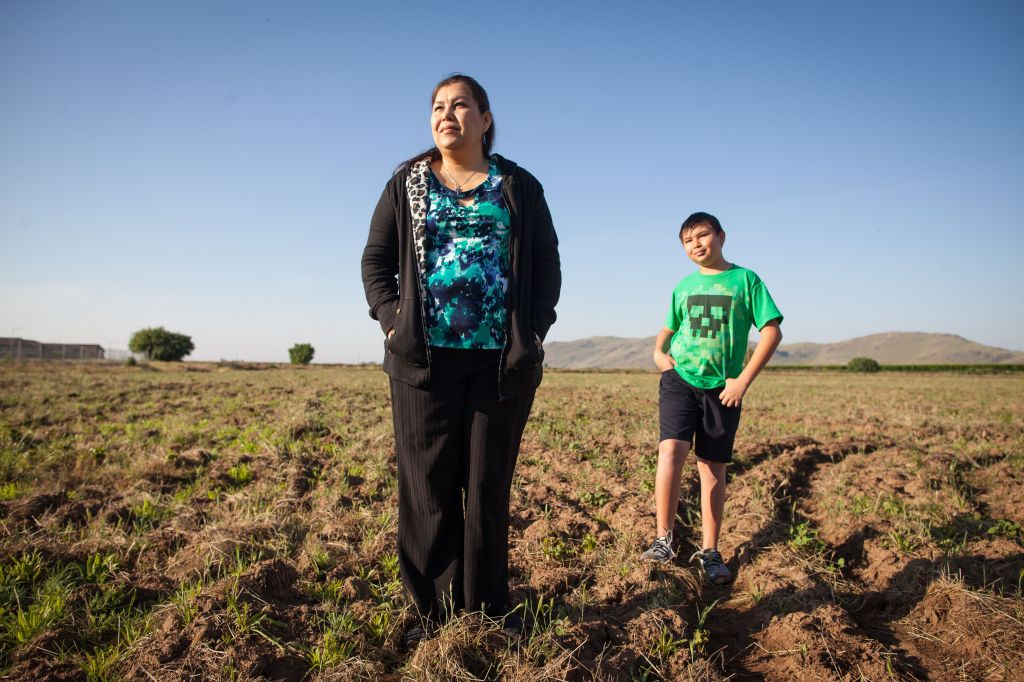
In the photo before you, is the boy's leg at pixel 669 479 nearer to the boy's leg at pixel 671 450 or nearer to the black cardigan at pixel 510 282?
the boy's leg at pixel 671 450

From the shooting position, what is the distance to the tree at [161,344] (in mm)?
52022

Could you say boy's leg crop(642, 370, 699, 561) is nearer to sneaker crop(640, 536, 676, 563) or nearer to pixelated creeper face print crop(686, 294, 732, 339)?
sneaker crop(640, 536, 676, 563)

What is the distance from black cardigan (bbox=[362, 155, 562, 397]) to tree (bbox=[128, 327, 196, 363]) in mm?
57987

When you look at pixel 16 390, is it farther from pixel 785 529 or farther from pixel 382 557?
pixel 785 529

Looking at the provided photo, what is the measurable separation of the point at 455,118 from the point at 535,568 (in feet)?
7.42

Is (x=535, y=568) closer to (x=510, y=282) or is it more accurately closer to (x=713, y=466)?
(x=713, y=466)

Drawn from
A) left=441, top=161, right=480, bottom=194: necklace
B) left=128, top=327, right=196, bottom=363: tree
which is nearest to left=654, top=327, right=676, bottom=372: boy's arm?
left=441, top=161, right=480, bottom=194: necklace

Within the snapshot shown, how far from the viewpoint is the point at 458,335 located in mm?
2148

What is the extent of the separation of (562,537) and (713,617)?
959 mm

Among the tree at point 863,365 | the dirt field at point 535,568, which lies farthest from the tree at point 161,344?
the tree at point 863,365

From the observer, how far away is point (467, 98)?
7.32ft

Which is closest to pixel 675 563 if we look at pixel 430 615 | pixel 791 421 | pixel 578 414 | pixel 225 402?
pixel 430 615

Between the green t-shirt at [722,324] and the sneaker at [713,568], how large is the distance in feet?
3.02

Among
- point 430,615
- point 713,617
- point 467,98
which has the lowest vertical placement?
point 713,617
